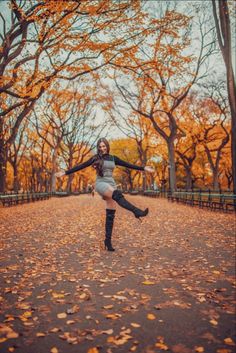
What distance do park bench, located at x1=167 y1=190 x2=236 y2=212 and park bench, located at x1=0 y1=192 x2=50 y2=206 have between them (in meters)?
12.2

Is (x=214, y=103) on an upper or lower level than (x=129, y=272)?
upper

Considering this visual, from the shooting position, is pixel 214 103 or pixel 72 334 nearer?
pixel 72 334

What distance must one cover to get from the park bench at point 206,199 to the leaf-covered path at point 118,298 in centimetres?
908

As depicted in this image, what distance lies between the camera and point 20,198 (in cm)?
2716

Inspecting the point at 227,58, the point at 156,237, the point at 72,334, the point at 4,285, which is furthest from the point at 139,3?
the point at 72,334

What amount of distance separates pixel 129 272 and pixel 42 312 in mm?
1895

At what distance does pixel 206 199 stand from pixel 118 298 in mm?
19390

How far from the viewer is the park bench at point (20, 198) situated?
21094 millimetres

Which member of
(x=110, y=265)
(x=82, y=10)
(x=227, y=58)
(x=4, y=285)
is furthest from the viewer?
(x=227, y=58)

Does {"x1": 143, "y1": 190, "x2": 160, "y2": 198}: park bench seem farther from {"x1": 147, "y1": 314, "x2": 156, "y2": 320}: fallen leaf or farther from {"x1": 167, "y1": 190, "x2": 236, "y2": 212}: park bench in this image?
{"x1": 147, "y1": 314, "x2": 156, "y2": 320}: fallen leaf

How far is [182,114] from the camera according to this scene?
3372 centimetres

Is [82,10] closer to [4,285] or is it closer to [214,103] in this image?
[4,285]

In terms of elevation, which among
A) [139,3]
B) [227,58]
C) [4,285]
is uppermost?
[139,3]

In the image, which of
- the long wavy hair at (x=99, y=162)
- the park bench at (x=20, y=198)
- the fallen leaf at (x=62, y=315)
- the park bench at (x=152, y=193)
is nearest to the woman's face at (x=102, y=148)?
the long wavy hair at (x=99, y=162)
